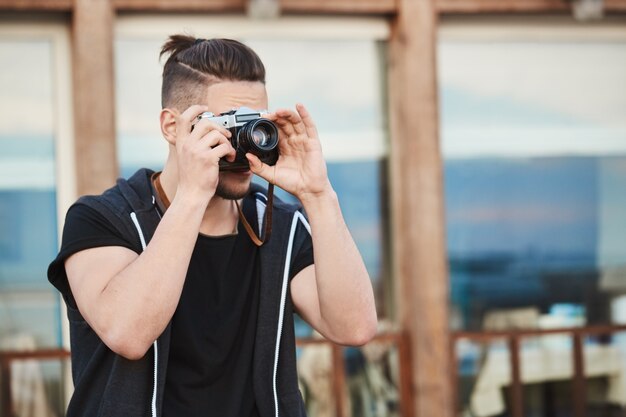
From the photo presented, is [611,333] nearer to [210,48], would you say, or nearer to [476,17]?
[476,17]

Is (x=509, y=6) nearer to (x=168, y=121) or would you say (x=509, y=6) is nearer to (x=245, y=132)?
(x=168, y=121)

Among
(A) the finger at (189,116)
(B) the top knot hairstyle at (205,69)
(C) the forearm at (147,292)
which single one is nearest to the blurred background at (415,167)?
(B) the top knot hairstyle at (205,69)

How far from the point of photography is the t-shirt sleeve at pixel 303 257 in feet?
8.49

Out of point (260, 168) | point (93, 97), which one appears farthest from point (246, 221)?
point (93, 97)

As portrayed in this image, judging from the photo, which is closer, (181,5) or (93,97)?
(93,97)

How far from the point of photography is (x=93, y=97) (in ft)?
15.8

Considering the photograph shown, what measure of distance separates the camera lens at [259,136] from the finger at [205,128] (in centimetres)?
5

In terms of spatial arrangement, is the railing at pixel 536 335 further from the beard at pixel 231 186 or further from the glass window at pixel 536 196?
the beard at pixel 231 186

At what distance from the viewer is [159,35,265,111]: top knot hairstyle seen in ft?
8.33

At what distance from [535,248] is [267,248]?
3390 millimetres

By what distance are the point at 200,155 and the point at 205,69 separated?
0.30 m

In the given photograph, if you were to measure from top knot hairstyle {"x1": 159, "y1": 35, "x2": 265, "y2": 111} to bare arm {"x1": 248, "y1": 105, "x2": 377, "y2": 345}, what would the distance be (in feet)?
0.49

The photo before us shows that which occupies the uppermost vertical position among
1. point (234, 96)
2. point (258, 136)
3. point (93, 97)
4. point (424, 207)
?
point (93, 97)

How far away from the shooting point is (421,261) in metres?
5.18
